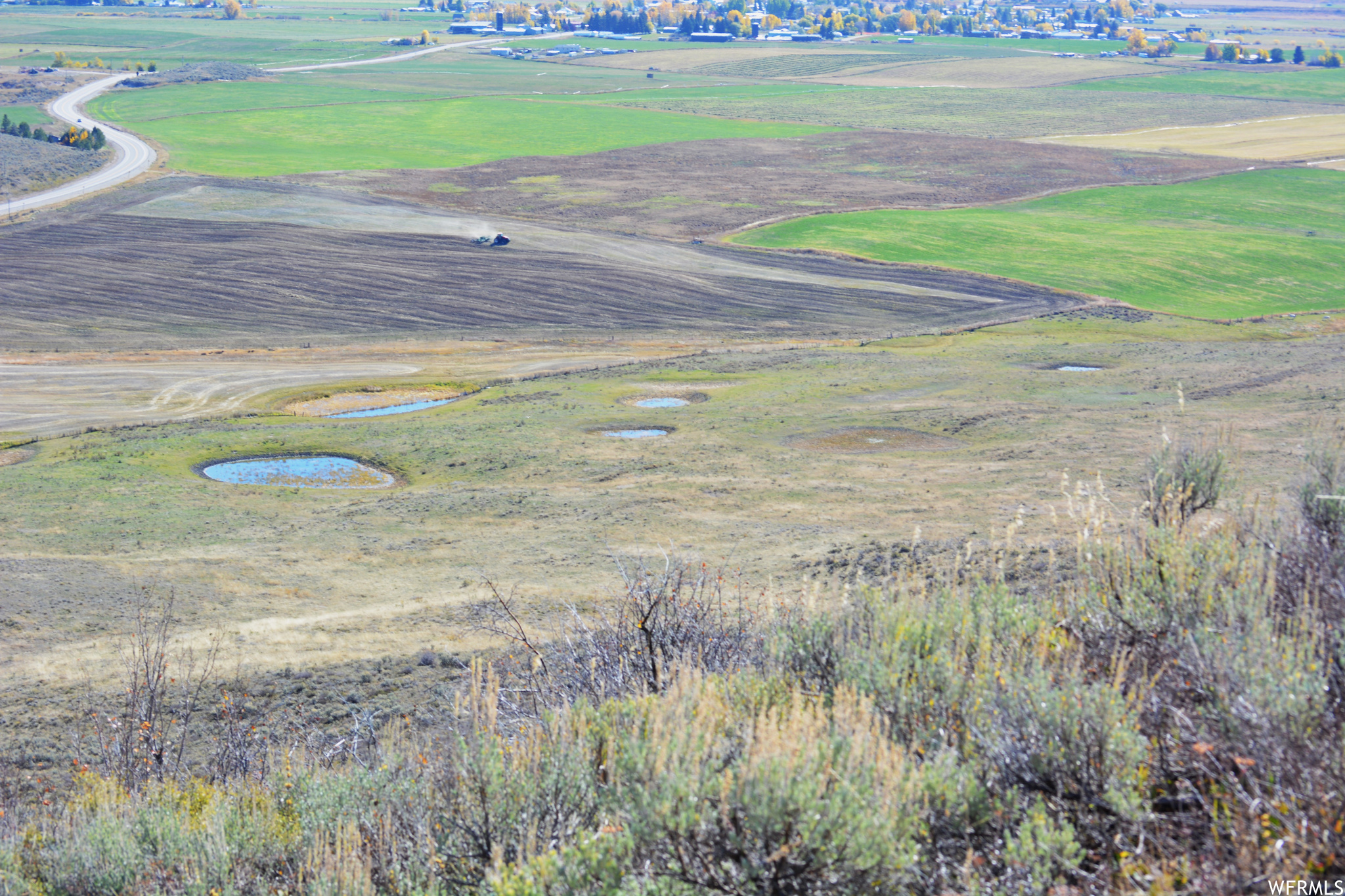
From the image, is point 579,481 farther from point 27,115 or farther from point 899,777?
point 27,115

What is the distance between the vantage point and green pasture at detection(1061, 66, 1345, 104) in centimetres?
15838

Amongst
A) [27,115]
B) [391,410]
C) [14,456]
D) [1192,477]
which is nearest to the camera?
[1192,477]

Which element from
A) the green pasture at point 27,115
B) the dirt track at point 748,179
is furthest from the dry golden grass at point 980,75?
the green pasture at point 27,115

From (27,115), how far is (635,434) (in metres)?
119

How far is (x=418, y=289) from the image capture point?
2303 inches

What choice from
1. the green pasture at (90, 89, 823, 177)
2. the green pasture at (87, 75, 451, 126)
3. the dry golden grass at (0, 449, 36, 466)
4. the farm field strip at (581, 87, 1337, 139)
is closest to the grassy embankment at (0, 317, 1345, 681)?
the dry golden grass at (0, 449, 36, 466)

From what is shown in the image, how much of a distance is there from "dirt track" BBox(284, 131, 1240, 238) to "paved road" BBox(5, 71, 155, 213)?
46.0 ft

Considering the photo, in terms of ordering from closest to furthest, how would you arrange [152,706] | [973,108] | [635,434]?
1. [152,706]
2. [635,434]
3. [973,108]

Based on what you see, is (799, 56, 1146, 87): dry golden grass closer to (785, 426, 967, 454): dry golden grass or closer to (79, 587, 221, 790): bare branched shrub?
(785, 426, 967, 454): dry golden grass

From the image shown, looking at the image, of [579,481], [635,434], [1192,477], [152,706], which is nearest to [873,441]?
[635,434]

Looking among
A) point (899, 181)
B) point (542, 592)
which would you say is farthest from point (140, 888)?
point (899, 181)

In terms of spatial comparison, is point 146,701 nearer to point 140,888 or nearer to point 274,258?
point 140,888

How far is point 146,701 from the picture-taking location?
16.8 meters

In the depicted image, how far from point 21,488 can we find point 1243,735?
32013mm
